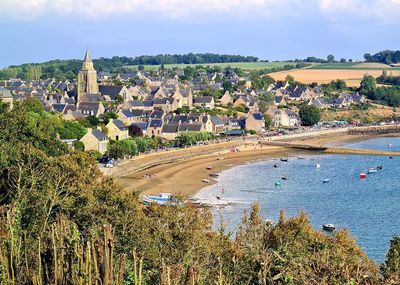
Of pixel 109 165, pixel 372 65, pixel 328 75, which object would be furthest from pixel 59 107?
pixel 372 65

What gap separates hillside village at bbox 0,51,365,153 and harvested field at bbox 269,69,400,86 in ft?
59.0

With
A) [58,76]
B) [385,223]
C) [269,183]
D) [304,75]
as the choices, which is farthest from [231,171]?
[304,75]

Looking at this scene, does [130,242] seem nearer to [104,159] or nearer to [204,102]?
[104,159]

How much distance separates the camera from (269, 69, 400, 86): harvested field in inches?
4888

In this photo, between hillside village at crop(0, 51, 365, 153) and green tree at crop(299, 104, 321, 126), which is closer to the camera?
hillside village at crop(0, 51, 365, 153)

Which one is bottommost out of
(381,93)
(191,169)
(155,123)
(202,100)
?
(191,169)

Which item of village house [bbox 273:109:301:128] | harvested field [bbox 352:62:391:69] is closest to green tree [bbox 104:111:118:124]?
village house [bbox 273:109:301:128]

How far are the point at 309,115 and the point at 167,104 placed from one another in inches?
663

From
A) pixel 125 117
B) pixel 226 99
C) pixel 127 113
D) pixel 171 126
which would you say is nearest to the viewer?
pixel 171 126

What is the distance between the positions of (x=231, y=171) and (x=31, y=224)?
105ft

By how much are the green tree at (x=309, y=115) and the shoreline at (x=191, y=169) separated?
9998mm

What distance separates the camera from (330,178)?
46.1 meters

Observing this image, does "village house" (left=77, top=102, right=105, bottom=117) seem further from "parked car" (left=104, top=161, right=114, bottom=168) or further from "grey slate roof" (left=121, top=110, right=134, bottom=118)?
"parked car" (left=104, top=161, right=114, bottom=168)

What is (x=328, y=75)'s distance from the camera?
134375 millimetres
